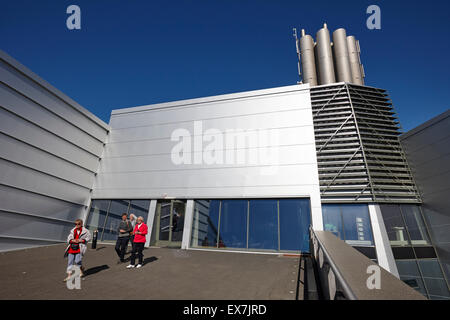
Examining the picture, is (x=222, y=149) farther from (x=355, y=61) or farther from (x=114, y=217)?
(x=355, y=61)

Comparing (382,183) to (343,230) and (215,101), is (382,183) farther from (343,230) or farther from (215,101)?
(215,101)

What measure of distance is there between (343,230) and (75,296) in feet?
42.8

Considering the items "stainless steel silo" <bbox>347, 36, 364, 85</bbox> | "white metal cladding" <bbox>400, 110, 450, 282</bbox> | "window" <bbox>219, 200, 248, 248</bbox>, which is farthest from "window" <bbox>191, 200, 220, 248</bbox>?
"stainless steel silo" <bbox>347, 36, 364, 85</bbox>

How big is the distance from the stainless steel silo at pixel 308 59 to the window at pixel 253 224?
54.6 ft

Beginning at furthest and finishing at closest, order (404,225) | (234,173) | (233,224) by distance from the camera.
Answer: (404,225), (234,173), (233,224)

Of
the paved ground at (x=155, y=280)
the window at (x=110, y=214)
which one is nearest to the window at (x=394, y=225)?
the paved ground at (x=155, y=280)

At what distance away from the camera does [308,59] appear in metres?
24.5

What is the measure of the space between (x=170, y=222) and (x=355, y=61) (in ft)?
79.3

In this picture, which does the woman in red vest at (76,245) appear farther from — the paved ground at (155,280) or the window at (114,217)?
the window at (114,217)

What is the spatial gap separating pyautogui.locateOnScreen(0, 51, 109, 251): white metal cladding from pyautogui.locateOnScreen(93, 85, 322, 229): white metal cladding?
5.36 ft

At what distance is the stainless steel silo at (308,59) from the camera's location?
76.7ft

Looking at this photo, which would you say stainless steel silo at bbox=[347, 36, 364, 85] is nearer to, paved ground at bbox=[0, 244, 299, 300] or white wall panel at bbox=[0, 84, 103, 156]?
paved ground at bbox=[0, 244, 299, 300]

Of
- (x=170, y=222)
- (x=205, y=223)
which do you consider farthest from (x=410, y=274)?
(x=170, y=222)

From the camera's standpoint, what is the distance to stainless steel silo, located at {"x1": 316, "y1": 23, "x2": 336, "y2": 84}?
2245 centimetres
